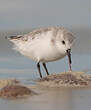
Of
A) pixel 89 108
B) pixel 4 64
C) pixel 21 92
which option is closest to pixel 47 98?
pixel 21 92

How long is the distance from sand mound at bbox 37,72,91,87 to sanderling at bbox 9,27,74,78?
0.74 m

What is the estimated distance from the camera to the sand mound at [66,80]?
10781mm

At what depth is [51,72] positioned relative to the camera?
12930mm

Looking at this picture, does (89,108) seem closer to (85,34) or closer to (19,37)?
(19,37)

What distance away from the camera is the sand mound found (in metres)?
10.8

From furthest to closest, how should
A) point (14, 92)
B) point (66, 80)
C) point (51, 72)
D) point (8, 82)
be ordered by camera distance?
point (51, 72) → point (8, 82) → point (66, 80) → point (14, 92)

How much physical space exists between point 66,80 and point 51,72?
206cm

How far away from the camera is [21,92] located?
31.2 feet

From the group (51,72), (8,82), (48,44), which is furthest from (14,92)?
(51,72)

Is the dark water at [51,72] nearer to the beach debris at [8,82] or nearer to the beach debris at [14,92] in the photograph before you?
the beach debris at [14,92]

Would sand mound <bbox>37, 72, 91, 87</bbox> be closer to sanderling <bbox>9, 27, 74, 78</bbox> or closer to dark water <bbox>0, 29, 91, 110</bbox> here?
dark water <bbox>0, 29, 91, 110</bbox>

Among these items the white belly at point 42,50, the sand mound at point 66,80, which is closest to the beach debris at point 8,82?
the sand mound at point 66,80

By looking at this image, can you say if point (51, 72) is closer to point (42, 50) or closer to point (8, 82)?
point (42, 50)

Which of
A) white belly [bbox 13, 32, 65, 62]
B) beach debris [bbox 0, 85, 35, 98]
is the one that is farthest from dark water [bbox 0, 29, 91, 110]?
white belly [bbox 13, 32, 65, 62]
